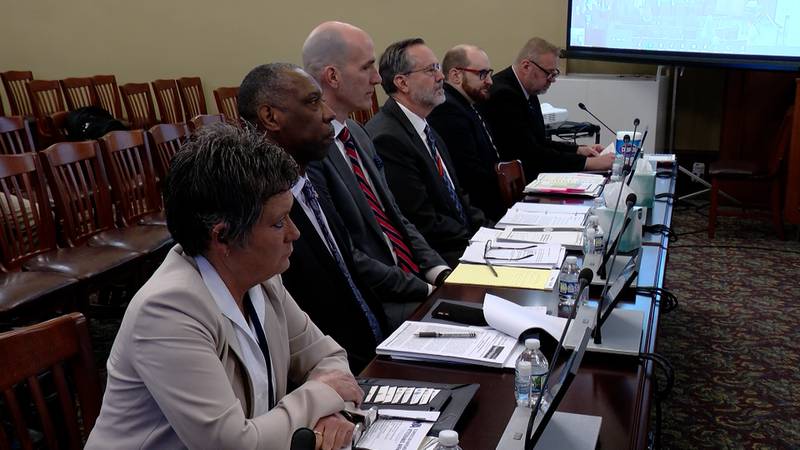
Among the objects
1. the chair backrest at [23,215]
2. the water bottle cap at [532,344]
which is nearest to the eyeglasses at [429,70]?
the chair backrest at [23,215]

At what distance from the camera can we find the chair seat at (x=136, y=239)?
329 cm

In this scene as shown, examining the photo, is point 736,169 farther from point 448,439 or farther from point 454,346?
point 448,439

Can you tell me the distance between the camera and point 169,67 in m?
7.15

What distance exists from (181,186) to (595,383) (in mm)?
837

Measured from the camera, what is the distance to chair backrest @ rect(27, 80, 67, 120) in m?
5.93

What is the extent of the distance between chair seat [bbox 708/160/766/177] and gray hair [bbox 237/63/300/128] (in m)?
3.85

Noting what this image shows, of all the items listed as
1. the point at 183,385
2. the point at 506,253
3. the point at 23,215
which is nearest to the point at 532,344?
the point at 183,385

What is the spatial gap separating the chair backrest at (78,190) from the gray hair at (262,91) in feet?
5.22

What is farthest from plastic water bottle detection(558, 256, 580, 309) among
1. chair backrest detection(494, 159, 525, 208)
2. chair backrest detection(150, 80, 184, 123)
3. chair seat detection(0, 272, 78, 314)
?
chair backrest detection(150, 80, 184, 123)

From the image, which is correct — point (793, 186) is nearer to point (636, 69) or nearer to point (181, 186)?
point (636, 69)

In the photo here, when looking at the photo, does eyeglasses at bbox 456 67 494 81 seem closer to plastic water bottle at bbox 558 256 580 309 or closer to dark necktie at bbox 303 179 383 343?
dark necktie at bbox 303 179 383 343

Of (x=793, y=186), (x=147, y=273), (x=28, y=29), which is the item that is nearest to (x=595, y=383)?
(x=147, y=273)

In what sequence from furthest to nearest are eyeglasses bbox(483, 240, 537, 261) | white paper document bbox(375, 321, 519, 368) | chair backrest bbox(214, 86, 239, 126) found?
chair backrest bbox(214, 86, 239, 126) → eyeglasses bbox(483, 240, 537, 261) → white paper document bbox(375, 321, 519, 368)

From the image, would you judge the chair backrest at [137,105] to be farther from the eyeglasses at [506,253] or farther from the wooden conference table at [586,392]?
the wooden conference table at [586,392]
